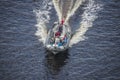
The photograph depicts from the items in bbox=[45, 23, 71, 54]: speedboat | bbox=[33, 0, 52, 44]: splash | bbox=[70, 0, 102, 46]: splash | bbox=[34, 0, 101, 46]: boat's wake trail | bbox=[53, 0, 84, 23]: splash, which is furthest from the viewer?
bbox=[53, 0, 84, 23]: splash

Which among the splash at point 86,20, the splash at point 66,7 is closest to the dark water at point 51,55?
the splash at point 86,20

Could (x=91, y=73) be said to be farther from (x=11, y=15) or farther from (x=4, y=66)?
(x=11, y=15)

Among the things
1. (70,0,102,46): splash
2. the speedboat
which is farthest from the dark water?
the speedboat

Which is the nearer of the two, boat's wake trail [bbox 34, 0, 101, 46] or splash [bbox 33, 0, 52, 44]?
splash [bbox 33, 0, 52, 44]

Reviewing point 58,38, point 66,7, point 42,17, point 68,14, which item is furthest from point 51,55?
point 66,7

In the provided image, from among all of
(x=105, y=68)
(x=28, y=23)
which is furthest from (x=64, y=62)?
(x=28, y=23)

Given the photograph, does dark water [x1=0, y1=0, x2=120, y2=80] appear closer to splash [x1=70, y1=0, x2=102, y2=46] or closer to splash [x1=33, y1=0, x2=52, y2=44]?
splash [x1=33, y1=0, x2=52, y2=44]
